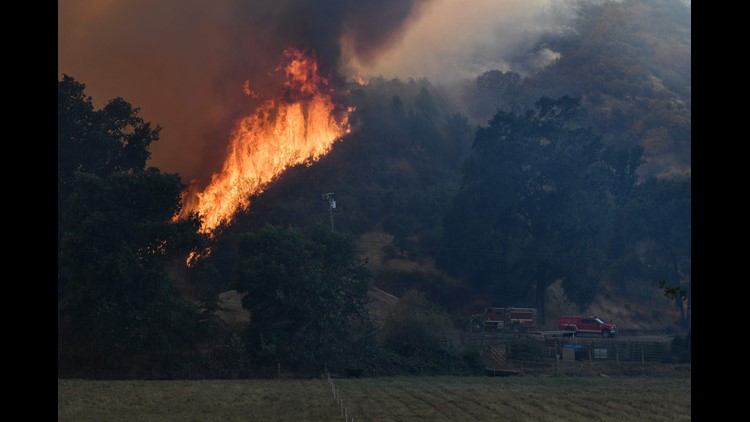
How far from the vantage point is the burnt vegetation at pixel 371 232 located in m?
74.4

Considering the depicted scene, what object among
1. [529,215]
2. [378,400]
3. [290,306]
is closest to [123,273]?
[290,306]

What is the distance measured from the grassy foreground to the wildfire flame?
139 feet

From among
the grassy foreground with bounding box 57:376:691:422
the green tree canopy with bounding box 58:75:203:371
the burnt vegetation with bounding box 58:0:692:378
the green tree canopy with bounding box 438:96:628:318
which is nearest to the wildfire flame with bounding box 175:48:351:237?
the burnt vegetation with bounding box 58:0:692:378

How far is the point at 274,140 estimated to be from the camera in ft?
383

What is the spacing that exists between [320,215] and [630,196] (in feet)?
147

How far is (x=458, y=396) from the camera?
183 feet

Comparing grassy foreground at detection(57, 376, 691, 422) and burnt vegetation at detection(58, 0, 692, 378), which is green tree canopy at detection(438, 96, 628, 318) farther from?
grassy foreground at detection(57, 376, 691, 422)

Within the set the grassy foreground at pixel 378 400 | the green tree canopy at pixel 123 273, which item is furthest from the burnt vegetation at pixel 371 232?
the grassy foreground at pixel 378 400

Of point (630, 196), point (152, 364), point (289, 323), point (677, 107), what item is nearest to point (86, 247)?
point (152, 364)

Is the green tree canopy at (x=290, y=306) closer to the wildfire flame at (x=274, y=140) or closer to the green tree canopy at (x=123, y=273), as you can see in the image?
the green tree canopy at (x=123, y=273)

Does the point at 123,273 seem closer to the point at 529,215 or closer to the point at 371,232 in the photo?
the point at 529,215

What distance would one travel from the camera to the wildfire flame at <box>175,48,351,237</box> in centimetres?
10838

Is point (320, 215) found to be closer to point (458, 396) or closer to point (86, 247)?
point (86, 247)
